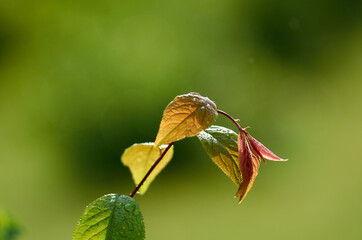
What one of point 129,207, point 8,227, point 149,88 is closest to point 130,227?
point 129,207

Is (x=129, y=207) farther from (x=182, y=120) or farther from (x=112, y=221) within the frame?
(x=182, y=120)

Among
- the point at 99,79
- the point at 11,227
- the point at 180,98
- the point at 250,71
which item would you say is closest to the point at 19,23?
the point at 99,79

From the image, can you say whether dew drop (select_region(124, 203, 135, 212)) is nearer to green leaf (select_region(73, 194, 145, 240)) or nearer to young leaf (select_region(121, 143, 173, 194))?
green leaf (select_region(73, 194, 145, 240))

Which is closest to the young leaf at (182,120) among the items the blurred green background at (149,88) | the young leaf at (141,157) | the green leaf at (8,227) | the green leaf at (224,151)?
the green leaf at (224,151)

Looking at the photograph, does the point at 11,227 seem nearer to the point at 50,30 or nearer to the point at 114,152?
the point at 114,152

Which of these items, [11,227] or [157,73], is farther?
[157,73]

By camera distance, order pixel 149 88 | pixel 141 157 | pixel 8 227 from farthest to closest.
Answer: pixel 149 88 → pixel 8 227 → pixel 141 157
